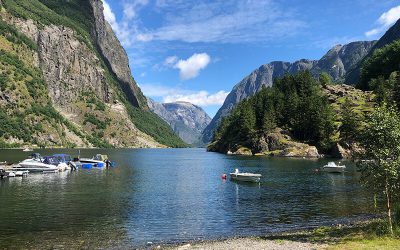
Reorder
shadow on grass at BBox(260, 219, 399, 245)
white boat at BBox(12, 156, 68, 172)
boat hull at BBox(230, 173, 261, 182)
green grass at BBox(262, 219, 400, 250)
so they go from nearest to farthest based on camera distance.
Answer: green grass at BBox(262, 219, 400, 250)
shadow on grass at BBox(260, 219, 399, 245)
boat hull at BBox(230, 173, 261, 182)
white boat at BBox(12, 156, 68, 172)

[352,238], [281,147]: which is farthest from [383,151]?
Answer: [281,147]

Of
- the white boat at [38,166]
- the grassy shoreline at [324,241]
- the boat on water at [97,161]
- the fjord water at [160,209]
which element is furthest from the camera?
the boat on water at [97,161]

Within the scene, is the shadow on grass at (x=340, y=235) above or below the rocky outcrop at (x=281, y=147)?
below

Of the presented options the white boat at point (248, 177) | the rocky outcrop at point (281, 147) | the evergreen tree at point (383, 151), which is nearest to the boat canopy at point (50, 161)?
the white boat at point (248, 177)

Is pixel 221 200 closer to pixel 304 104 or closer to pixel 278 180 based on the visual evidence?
pixel 278 180

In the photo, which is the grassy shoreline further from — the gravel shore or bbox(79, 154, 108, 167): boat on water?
bbox(79, 154, 108, 167): boat on water

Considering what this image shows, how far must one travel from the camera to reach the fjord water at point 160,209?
40281 millimetres

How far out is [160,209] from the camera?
181ft

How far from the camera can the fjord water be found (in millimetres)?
40281

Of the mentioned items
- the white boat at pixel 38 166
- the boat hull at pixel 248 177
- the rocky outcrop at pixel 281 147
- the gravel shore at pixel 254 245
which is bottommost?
the gravel shore at pixel 254 245

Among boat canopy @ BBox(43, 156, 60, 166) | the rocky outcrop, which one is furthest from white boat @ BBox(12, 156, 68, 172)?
the rocky outcrop

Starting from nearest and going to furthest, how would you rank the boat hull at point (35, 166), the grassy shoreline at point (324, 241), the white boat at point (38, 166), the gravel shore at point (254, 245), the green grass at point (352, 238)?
the green grass at point (352, 238) < the grassy shoreline at point (324, 241) < the gravel shore at point (254, 245) < the white boat at point (38, 166) < the boat hull at point (35, 166)

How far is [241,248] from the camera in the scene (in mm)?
32062

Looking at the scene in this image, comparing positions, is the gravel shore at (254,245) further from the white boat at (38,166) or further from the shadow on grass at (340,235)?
the white boat at (38,166)
